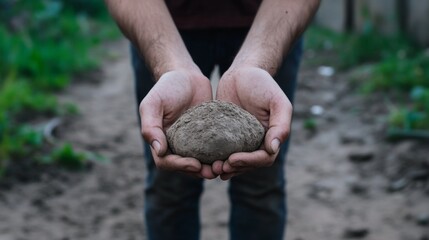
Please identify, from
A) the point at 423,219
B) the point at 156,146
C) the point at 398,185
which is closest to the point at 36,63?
the point at 398,185

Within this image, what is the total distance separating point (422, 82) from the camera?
4.71 meters

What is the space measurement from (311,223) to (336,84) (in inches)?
93.6

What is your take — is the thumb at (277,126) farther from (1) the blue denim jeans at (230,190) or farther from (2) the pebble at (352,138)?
(2) the pebble at (352,138)

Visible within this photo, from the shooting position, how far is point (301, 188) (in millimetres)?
3748

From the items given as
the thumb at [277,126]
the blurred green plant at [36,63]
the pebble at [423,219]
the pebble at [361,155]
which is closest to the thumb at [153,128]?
the thumb at [277,126]

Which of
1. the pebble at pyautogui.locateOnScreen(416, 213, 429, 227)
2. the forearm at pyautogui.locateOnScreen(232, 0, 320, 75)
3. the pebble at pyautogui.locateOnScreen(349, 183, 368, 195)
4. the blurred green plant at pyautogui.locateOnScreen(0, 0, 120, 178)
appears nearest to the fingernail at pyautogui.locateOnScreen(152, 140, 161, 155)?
the forearm at pyautogui.locateOnScreen(232, 0, 320, 75)

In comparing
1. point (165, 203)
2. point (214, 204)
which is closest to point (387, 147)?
point (214, 204)

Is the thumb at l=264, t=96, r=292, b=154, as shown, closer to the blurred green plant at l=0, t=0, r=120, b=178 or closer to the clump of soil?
the clump of soil

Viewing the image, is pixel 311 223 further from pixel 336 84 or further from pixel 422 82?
pixel 336 84

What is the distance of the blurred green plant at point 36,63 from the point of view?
402 cm

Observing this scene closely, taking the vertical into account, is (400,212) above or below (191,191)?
below

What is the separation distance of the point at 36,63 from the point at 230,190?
3.39 meters

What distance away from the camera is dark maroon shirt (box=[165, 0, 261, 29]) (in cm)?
232

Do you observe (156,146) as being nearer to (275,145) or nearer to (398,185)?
(275,145)
